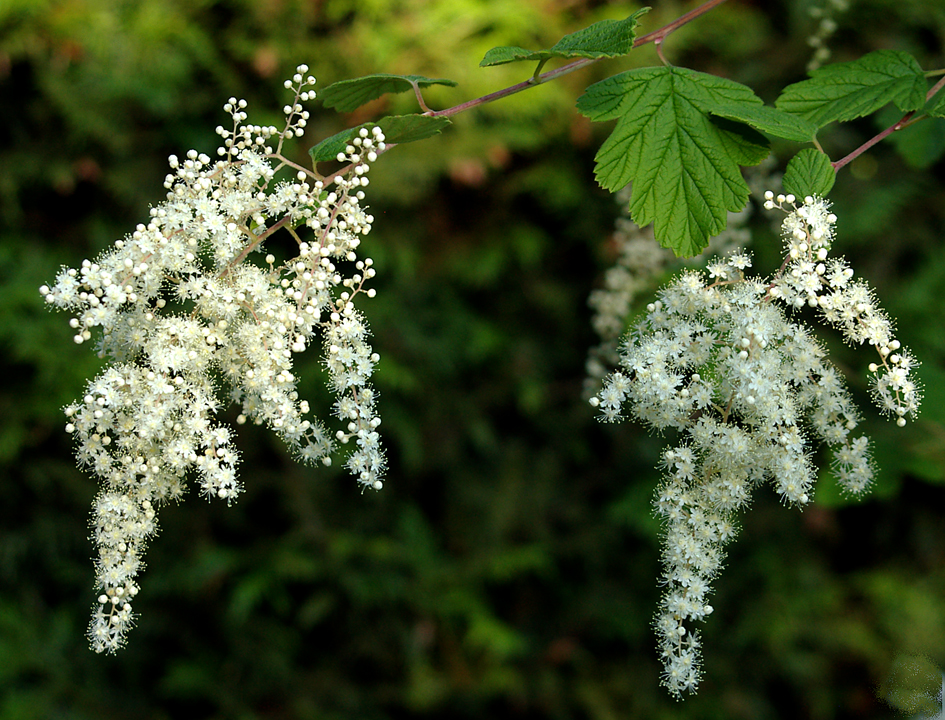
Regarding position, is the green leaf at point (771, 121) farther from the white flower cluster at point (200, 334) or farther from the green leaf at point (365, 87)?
the white flower cluster at point (200, 334)

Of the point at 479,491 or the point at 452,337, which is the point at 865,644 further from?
the point at 452,337

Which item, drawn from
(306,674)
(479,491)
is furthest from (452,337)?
(306,674)

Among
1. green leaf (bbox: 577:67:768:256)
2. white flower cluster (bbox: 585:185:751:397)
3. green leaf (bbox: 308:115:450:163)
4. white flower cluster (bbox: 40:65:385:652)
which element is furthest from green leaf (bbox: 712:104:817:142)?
white flower cluster (bbox: 585:185:751:397)

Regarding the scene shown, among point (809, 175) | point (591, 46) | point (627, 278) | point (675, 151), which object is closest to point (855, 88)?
point (809, 175)

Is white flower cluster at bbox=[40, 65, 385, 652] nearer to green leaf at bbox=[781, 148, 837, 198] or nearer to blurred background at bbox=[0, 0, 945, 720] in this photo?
green leaf at bbox=[781, 148, 837, 198]

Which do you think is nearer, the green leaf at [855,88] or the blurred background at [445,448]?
Result: the green leaf at [855,88]

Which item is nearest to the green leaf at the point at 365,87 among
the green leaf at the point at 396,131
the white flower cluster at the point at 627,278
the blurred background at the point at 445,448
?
the green leaf at the point at 396,131

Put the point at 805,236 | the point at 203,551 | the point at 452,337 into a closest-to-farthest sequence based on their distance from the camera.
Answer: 1. the point at 805,236
2. the point at 203,551
3. the point at 452,337
